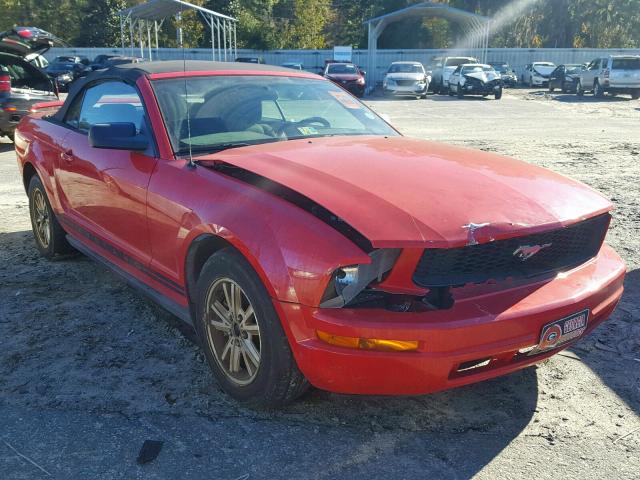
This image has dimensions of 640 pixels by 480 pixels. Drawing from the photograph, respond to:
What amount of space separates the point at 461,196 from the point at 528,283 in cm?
49

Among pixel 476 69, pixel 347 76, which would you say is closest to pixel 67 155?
pixel 347 76

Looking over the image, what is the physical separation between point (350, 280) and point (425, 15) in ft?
130

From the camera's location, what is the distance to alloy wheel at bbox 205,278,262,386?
2.88 meters

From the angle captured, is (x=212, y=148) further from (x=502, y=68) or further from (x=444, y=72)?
(x=502, y=68)

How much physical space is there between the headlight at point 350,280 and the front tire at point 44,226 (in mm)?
3184

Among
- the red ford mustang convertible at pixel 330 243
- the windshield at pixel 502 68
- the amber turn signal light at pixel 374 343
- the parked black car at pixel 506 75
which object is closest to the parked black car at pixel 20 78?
the red ford mustang convertible at pixel 330 243

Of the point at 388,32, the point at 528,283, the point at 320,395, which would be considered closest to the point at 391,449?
the point at 320,395

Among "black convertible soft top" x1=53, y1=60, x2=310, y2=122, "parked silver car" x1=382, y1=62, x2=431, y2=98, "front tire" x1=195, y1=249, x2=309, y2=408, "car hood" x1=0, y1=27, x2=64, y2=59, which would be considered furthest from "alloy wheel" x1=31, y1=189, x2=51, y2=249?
"parked silver car" x1=382, y1=62, x2=431, y2=98

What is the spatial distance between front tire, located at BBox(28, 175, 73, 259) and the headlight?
3.18 metres

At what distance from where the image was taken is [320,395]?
10.3ft

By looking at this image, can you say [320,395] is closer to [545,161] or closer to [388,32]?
[545,161]

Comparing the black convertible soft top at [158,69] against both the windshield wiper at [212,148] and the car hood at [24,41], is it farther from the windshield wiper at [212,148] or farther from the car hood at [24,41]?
the car hood at [24,41]

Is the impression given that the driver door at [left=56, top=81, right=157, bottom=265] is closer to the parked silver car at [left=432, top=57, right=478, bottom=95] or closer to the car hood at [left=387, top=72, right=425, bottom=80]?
the car hood at [left=387, top=72, right=425, bottom=80]

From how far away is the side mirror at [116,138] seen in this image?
349 cm
